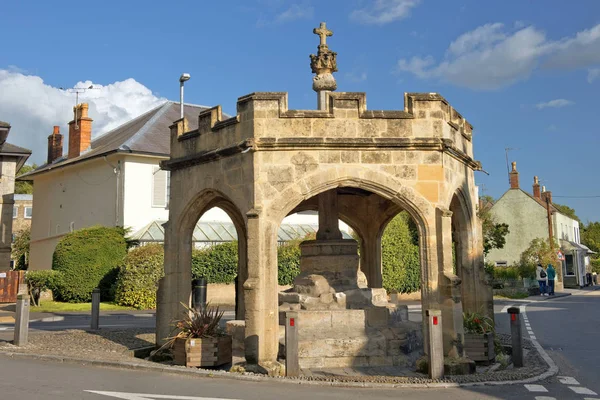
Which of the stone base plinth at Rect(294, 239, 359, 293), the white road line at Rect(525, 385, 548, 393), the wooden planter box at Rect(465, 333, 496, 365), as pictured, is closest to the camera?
the white road line at Rect(525, 385, 548, 393)

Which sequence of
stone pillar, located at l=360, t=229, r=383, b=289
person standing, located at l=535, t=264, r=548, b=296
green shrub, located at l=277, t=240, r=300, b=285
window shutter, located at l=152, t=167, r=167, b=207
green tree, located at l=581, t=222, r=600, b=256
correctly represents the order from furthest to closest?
green tree, located at l=581, t=222, r=600, b=256, person standing, located at l=535, t=264, r=548, b=296, window shutter, located at l=152, t=167, r=167, b=207, green shrub, located at l=277, t=240, r=300, b=285, stone pillar, located at l=360, t=229, r=383, b=289

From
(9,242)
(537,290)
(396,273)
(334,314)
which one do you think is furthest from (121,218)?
(537,290)

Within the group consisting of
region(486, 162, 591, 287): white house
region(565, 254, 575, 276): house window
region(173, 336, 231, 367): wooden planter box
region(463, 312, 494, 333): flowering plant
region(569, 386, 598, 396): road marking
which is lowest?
region(569, 386, 598, 396): road marking

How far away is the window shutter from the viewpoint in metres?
29.0

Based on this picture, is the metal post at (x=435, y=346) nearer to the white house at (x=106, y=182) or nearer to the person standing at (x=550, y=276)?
the white house at (x=106, y=182)

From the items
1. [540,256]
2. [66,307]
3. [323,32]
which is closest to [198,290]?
[323,32]

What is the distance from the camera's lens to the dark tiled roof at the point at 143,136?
28.8 metres

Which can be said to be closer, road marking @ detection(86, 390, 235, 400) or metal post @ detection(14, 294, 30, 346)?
road marking @ detection(86, 390, 235, 400)

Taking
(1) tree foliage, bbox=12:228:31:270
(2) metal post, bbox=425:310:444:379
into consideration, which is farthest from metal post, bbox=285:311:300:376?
(1) tree foliage, bbox=12:228:31:270

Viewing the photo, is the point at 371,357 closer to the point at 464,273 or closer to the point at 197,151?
the point at 464,273

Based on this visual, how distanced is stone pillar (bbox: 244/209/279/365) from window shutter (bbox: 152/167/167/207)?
794 inches

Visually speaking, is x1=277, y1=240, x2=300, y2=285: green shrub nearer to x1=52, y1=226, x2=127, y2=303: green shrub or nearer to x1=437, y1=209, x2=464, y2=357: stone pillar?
x1=52, y1=226, x2=127, y2=303: green shrub

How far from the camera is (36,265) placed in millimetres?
34031

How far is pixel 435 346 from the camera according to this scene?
29.0 feet
